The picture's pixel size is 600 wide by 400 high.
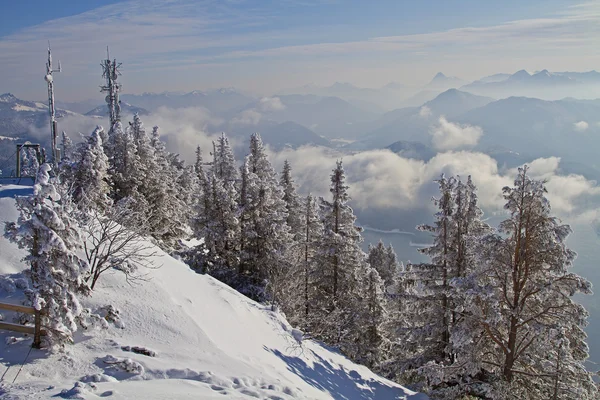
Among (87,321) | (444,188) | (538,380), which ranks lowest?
(538,380)

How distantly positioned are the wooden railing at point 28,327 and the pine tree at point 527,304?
12.8m

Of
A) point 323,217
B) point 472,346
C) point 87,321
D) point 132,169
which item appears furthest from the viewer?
point 132,169

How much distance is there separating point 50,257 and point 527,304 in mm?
15412

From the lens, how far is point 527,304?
48.9 feet

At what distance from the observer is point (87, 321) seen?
43.0 ft

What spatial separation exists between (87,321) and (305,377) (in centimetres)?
843

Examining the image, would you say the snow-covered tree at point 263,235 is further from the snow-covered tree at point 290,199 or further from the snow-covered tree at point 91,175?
the snow-covered tree at point 290,199

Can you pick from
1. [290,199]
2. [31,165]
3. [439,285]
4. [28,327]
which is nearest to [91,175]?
[28,327]

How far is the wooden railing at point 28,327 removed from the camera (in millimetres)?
11336

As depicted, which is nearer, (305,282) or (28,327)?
(28,327)

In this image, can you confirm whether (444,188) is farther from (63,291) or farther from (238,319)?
(63,291)

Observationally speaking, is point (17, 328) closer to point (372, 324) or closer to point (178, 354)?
point (178, 354)

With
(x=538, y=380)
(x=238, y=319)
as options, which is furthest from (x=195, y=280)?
(x=538, y=380)

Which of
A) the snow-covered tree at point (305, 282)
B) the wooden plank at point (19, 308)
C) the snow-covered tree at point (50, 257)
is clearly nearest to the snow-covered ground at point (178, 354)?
the wooden plank at point (19, 308)
